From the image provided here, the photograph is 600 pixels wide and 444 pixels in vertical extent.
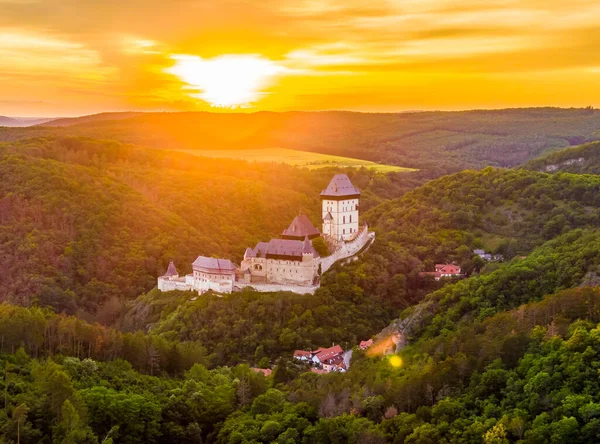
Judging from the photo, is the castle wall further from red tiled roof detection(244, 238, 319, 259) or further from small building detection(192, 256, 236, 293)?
small building detection(192, 256, 236, 293)

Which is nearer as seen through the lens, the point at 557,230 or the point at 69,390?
the point at 69,390

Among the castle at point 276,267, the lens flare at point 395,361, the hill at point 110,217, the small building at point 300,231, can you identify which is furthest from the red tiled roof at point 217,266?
the lens flare at point 395,361

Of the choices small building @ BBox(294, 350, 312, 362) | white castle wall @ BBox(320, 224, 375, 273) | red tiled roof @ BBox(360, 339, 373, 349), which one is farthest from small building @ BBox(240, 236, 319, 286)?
small building @ BBox(294, 350, 312, 362)

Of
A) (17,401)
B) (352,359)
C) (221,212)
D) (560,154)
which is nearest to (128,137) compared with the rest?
(221,212)

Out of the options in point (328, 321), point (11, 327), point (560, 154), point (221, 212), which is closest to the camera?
point (11, 327)

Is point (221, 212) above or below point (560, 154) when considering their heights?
below

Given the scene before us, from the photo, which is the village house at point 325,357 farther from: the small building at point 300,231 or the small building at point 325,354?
the small building at point 300,231

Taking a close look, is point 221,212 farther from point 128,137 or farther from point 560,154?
point 128,137
